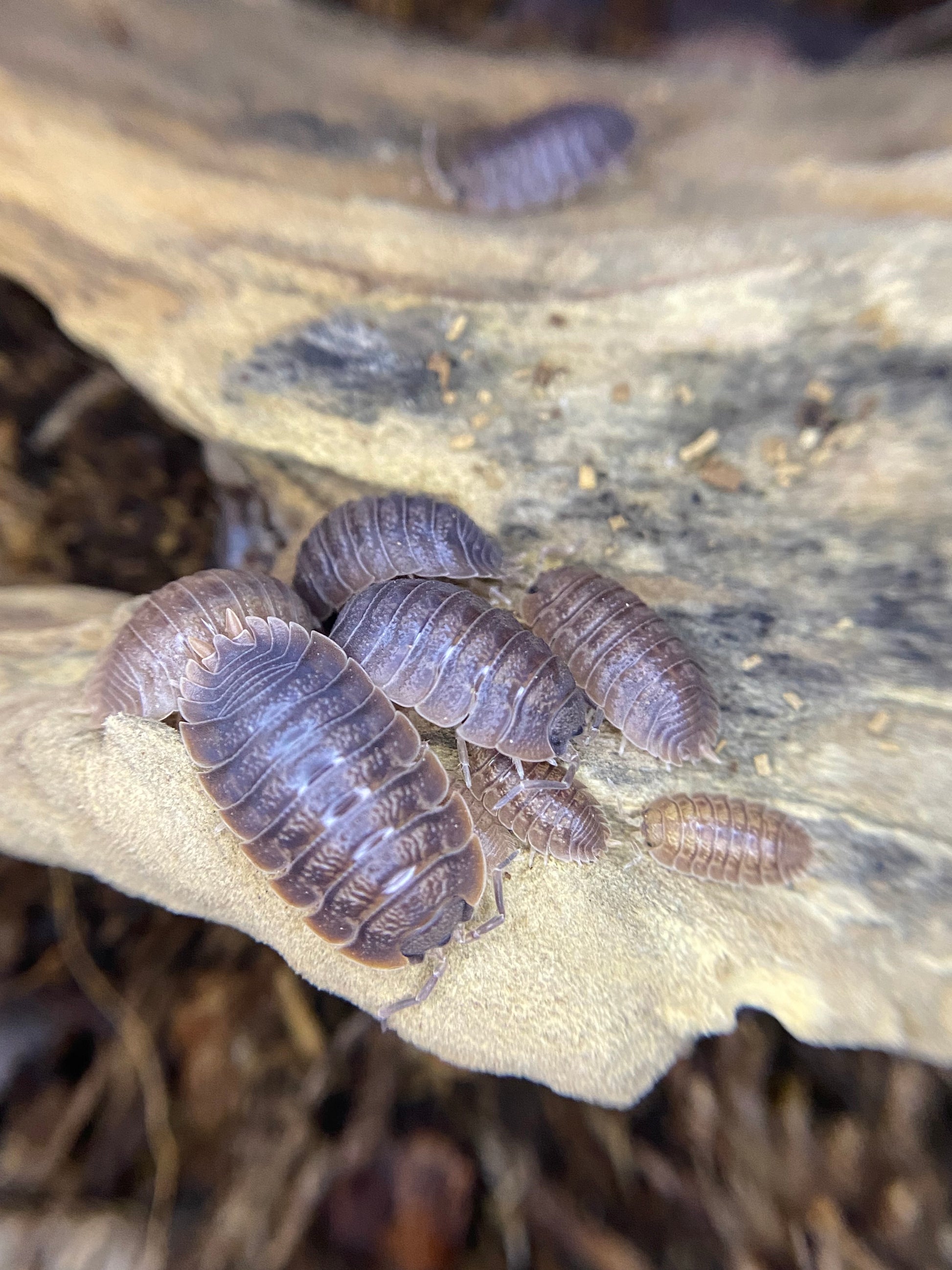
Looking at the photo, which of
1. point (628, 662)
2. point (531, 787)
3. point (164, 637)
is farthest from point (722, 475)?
point (164, 637)

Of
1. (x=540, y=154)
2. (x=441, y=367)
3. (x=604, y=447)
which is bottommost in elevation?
(x=604, y=447)

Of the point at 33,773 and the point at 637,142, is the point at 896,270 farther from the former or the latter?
the point at 33,773

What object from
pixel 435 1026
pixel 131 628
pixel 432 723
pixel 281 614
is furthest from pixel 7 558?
pixel 435 1026

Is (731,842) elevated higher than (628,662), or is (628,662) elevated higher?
(628,662)

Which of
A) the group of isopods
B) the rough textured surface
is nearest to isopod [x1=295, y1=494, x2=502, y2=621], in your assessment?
the group of isopods

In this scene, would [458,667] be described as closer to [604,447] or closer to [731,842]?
[604,447]

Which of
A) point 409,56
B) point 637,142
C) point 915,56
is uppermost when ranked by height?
point 409,56
